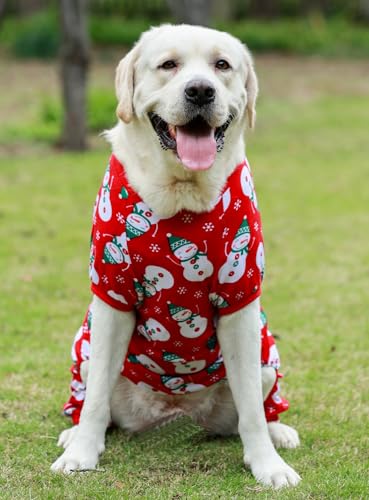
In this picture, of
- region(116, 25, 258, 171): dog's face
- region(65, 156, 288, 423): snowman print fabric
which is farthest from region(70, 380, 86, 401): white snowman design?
region(116, 25, 258, 171): dog's face

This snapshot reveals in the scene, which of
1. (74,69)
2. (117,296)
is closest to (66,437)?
(117,296)

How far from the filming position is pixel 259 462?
398 cm

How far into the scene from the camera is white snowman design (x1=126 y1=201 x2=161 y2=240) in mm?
3764

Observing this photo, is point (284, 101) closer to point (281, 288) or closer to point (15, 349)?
point (281, 288)

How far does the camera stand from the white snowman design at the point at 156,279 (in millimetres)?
3777

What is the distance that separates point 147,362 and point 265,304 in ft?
9.41

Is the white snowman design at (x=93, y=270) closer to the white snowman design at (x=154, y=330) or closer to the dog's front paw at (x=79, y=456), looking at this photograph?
the white snowman design at (x=154, y=330)

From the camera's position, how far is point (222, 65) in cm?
386

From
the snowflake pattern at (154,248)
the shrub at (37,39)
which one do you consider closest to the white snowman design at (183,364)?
the snowflake pattern at (154,248)

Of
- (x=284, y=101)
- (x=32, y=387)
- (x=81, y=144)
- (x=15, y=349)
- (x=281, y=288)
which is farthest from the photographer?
(x=284, y=101)

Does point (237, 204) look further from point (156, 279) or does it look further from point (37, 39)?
point (37, 39)

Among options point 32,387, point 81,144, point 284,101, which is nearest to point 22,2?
point 284,101

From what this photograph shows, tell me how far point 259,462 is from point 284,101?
48.2 feet

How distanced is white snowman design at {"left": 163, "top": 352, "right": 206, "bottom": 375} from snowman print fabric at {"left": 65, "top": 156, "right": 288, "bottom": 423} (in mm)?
33
